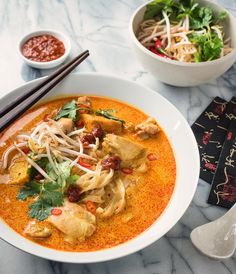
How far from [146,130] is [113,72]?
2.64 ft

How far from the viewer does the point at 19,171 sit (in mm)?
2199

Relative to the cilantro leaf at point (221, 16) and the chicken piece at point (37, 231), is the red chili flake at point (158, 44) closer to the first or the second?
the cilantro leaf at point (221, 16)

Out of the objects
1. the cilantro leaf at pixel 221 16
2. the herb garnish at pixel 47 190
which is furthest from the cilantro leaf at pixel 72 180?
the cilantro leaf at pixel 221 16

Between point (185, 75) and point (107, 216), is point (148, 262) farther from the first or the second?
point (185, 75)

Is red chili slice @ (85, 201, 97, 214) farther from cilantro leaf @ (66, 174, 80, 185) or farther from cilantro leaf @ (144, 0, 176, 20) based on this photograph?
cilantro leaf @ (144, 0, 176, 20)

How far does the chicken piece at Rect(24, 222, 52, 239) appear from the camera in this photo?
1969 millimetres

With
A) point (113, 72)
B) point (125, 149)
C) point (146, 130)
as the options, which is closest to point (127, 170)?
point (125, 149)

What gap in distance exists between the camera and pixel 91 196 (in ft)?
7.06

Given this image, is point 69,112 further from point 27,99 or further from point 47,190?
point 47,190

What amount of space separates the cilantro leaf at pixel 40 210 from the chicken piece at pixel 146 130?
69cm

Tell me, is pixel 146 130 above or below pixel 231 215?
above

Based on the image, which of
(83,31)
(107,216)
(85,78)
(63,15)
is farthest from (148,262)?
(63,15)

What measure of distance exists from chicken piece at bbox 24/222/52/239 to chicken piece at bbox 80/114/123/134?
0.65m

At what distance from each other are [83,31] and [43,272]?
201 cm
